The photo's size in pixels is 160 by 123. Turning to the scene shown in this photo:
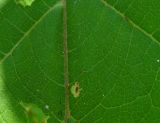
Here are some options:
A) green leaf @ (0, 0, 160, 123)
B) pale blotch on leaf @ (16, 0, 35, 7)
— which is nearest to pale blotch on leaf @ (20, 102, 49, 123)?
green leaf @ (0, 0, 160, 123)

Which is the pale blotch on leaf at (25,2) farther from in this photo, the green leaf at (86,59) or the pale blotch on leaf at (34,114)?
the pale blotch on leaf at (34,114)

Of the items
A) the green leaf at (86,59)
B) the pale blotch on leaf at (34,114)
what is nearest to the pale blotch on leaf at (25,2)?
the green leaf at (86,59)

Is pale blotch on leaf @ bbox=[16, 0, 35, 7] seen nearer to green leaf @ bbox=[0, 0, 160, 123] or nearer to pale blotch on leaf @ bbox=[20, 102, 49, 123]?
green leaf @ bbox=[0, 0, 160, 123]

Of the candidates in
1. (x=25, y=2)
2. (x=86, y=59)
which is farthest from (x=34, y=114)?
(x=25, y=2)

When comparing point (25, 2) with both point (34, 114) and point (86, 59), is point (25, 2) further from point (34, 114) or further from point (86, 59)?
point (34, 114)

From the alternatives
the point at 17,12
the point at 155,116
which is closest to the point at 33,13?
the point at 17,12

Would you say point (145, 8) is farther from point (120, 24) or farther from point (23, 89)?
point (23, 89)

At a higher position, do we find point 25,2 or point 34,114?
point 25,2
